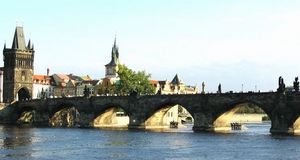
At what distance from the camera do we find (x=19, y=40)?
16725 centimetres

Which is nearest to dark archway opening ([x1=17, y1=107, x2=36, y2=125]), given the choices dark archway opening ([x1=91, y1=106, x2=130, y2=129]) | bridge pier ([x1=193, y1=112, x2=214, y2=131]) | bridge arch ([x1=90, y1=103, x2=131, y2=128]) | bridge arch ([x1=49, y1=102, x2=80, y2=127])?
bridge arch ([x1=49, y1=102, x2=80, y2=127])

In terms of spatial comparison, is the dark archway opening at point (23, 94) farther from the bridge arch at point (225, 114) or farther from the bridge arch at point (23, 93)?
the bridge arch at point (225, 114)

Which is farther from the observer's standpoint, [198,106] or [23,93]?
[23,93]

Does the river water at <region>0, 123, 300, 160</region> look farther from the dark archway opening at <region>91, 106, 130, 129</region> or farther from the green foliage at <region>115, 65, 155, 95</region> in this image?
the green foliage at <region>115, 65, 155, 95</region>

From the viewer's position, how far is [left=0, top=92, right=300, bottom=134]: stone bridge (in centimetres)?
8950

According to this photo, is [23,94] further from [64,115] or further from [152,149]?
[152,149]

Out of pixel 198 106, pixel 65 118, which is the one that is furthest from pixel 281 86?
pixel 65 118

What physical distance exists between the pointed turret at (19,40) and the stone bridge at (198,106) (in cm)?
3389

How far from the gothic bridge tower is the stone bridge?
30.8 m

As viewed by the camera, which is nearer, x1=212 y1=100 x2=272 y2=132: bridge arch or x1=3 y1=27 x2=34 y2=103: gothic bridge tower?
x1=212 y1=100 x2=272 y2=132: bridge arch

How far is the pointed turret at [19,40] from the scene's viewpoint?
166m

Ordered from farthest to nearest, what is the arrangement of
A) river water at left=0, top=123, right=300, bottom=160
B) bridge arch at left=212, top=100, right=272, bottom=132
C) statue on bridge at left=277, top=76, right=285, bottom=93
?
1. bridge arch at left=212, top=100, right=272, bottom=132
2. statue on bridge at left=277, top=76, right=285, bottom=93
3. river water at left=0, top=123, right=300, bottom=160

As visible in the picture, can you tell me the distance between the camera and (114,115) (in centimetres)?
13112

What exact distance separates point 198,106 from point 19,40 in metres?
80.1
